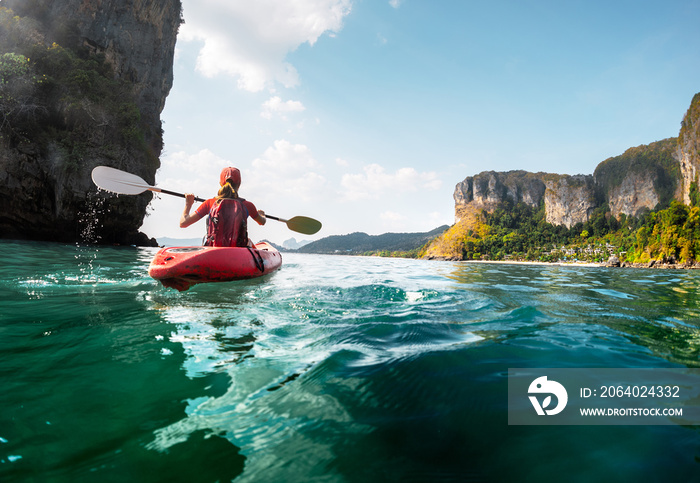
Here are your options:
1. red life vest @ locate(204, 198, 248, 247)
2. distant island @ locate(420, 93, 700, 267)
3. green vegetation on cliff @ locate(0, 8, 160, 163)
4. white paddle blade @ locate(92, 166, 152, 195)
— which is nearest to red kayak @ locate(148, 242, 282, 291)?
red life vest @ locate(204, 198, 248, 247)

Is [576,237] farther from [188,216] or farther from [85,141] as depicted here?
[85,141]

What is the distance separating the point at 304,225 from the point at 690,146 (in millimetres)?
100599

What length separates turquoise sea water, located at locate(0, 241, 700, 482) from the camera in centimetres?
123

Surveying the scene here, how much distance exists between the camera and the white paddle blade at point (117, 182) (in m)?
7.21

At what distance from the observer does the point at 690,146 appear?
68250mm

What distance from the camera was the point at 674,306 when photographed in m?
5.12

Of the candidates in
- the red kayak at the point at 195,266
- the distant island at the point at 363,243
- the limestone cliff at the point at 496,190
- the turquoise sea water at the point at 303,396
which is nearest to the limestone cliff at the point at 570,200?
the limestone cliff at the point at 496,190

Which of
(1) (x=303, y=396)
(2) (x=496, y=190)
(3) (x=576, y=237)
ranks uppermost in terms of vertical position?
(2) (x=496, y=190)

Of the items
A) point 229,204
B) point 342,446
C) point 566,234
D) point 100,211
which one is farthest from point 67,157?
point 566,234

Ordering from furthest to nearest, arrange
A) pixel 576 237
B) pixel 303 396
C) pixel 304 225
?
pixel 576 237 → pixel 304 225 → pixel 303 396

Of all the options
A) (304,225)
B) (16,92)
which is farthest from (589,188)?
(16,92)

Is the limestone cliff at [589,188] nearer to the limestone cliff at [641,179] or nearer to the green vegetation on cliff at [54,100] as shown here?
the limestone cliff at [641,179]

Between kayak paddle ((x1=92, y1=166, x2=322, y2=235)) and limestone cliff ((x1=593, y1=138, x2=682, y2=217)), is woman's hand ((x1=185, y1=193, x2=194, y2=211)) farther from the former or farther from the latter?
limestone cliff ((x1=593, y1=138, x2=682, y2=217))

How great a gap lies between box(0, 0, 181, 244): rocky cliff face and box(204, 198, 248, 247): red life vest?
18.0 meters
